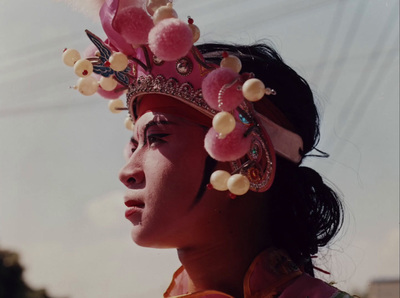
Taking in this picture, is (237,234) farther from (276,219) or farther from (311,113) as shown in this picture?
(311,113)

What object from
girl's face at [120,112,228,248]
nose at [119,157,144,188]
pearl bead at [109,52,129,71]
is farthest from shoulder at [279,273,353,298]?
pearl bead at [109,52,129,71]

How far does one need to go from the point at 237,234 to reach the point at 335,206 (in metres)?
0.43

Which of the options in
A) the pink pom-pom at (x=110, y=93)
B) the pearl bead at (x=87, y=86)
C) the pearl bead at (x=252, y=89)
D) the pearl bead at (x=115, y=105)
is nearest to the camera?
the pearl bead at (x=252, y=89)

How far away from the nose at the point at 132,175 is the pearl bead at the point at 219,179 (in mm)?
267

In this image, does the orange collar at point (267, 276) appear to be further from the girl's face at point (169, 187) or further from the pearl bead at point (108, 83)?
the pearl bead at point (108, 83)

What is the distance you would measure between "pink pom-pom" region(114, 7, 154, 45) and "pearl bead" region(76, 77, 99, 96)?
311 mm

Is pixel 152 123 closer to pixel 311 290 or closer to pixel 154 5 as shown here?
pixel 154 5

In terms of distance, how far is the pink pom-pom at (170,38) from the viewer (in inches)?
73.6

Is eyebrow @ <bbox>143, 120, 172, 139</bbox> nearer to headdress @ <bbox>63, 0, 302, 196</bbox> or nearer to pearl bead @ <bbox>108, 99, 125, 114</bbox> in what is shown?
headdress @ <bbox>63, 0, 302, 196</bbox>

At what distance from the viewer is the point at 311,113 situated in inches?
91.0

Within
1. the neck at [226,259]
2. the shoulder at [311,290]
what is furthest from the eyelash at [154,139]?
the shoulder at [311,290]

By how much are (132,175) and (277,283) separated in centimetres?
56

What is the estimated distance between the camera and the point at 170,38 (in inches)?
73.5

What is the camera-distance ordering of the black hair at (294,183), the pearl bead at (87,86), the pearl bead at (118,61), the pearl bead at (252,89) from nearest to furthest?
the pearl bead at (252,89), the pearl bead at (118,61), the black hair at (294,183), the pearl bead at (87,86)
